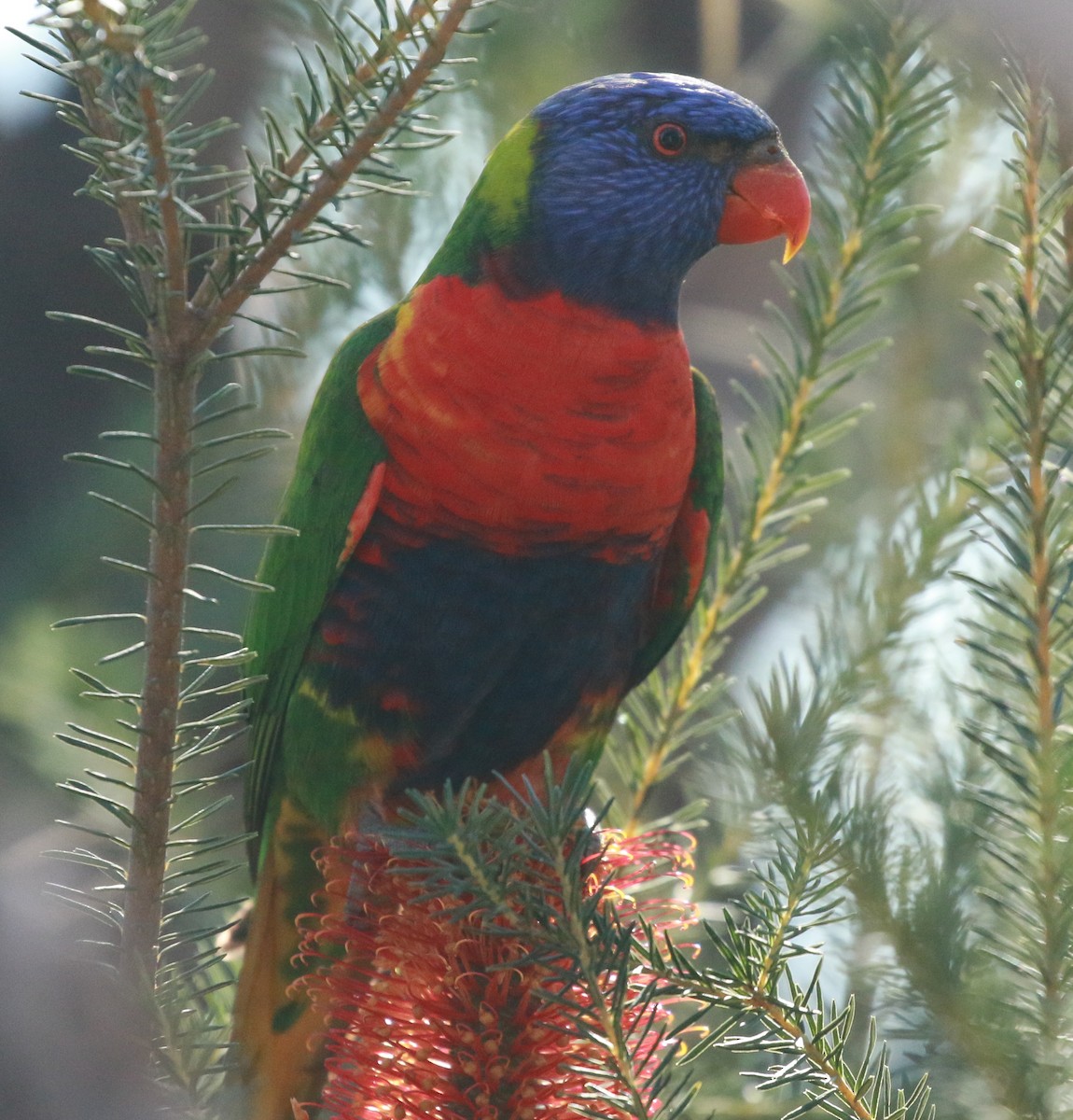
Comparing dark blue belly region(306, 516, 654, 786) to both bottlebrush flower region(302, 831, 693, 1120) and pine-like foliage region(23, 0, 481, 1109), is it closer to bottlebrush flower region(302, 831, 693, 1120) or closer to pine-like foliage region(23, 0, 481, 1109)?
bottlebrush flower region(302, 831, 693, 1120)

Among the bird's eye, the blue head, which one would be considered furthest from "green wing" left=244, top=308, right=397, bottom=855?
the bird's eye

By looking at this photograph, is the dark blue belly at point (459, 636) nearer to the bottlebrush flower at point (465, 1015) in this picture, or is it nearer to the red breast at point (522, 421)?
the red breast at point (522, 421)

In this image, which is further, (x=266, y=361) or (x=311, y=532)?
(x=266, y=361)

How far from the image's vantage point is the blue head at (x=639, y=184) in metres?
1.46

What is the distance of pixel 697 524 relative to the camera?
1.61 meters

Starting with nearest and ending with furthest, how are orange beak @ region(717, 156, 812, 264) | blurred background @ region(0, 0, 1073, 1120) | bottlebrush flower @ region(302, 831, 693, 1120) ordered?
1. bottlebrush flower @ region(302, 831, 693, 1120)
2. blurred background @ region(0, 0, 1073, 1120)
3. orange beak @ region(717, 156, 812, 264)

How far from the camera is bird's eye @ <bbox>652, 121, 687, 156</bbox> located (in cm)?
149

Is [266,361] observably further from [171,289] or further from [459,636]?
[171,289]

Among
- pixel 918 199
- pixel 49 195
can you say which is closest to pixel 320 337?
pixel 918 199

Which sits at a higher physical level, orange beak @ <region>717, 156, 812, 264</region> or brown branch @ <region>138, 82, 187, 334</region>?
orange beak @ <region>717, 156, 812, 264</region>

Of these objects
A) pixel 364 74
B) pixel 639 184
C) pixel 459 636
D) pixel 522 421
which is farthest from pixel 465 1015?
pixel 639 184

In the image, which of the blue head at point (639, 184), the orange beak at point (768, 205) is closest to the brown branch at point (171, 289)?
the blue head at point (639, 184)

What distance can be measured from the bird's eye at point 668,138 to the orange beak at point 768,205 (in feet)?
0.28

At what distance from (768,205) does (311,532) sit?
2.37 ft
